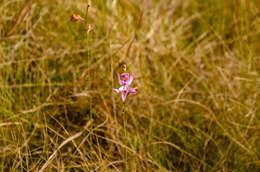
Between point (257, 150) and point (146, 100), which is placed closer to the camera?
point (257, 150)

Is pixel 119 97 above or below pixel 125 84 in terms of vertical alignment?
below

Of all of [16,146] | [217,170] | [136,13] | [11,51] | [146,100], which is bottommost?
[217,170]

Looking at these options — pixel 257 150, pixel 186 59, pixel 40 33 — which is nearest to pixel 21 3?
pixel 40 33

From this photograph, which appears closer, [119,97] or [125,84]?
[125,84]

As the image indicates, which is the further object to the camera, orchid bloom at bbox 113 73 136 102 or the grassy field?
the grassy field

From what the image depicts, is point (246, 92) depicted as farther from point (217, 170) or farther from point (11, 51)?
point (11, 51)

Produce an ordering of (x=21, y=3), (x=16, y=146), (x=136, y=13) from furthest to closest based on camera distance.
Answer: (x=136, y=13), (x=21, y=3), (x=16, y=146)

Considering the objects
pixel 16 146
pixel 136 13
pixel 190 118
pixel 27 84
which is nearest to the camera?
pixel 16 146

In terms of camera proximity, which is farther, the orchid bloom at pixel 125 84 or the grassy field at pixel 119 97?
the grassy field at pixel 119 97
